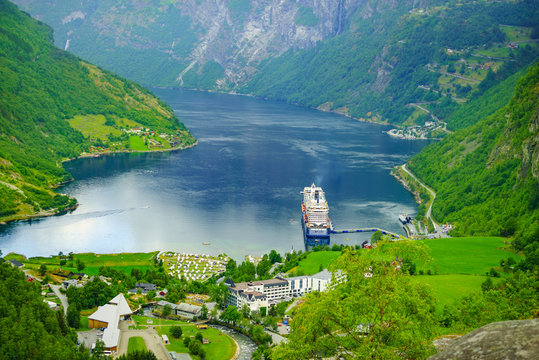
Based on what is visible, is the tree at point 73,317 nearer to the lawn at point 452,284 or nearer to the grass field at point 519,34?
the lawn at point 452,284

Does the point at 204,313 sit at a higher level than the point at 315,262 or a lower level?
lower

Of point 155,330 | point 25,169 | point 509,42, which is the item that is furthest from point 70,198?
point 509,42

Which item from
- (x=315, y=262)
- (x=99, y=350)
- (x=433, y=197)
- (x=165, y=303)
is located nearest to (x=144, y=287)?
(x=165, y=303)

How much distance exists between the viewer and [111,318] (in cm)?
4294

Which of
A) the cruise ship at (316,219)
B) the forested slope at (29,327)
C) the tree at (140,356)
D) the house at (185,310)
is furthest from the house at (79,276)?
the cruise ship at (316,219)

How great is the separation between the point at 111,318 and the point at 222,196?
176ft

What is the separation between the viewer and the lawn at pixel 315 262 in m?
61.3

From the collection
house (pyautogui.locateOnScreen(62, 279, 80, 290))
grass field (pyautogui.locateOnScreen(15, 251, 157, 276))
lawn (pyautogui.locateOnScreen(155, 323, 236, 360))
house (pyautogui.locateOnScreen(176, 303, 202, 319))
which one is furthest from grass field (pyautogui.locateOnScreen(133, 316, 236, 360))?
grass field (pyautogui.locateOnScreen(15, 251, 157, 276))

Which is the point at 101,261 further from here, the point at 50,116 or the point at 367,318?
the point at 50,116

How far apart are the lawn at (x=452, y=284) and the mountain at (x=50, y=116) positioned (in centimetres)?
5912

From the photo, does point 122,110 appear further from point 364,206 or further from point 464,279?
point 464,279

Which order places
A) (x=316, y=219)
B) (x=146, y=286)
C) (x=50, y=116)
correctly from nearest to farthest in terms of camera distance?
(x=146, y=286), (x=316, y=219), (x=50, y=116)

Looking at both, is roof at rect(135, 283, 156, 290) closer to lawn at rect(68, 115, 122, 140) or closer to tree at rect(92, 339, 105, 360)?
tree at rect(92, 339, 105, 360)

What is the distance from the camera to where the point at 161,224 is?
81.4 meters
